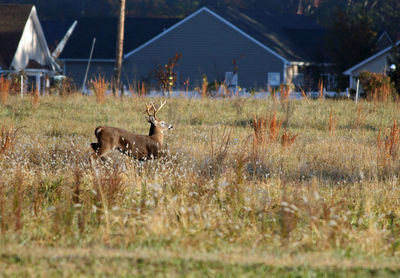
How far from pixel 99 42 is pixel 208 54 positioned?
7630mm

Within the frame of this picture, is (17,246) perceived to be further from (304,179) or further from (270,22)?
(270,22)

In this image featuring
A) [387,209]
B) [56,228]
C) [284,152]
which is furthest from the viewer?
[284,152]

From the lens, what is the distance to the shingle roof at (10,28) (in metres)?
34.0

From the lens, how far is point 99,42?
44.2 m

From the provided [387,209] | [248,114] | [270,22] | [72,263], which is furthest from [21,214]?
[270,22]

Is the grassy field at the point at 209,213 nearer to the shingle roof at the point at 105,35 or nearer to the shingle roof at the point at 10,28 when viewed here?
the shingle roof at the point at 10,28

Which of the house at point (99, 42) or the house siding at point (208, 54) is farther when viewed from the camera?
the house at point (99, 42)

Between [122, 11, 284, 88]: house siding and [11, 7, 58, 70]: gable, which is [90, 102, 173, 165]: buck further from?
[122, 11, 284, 88]: house siding

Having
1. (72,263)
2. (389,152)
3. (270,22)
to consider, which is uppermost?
(270,22)

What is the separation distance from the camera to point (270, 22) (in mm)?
46156

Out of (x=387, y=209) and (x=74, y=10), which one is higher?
(x=74, y=10)

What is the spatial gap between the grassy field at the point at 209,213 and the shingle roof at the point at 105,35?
3047 centimetres

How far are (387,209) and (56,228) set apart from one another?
412 centimetres


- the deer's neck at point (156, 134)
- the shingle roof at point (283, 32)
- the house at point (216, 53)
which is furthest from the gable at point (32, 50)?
the deer's neck at point (156, 134)
